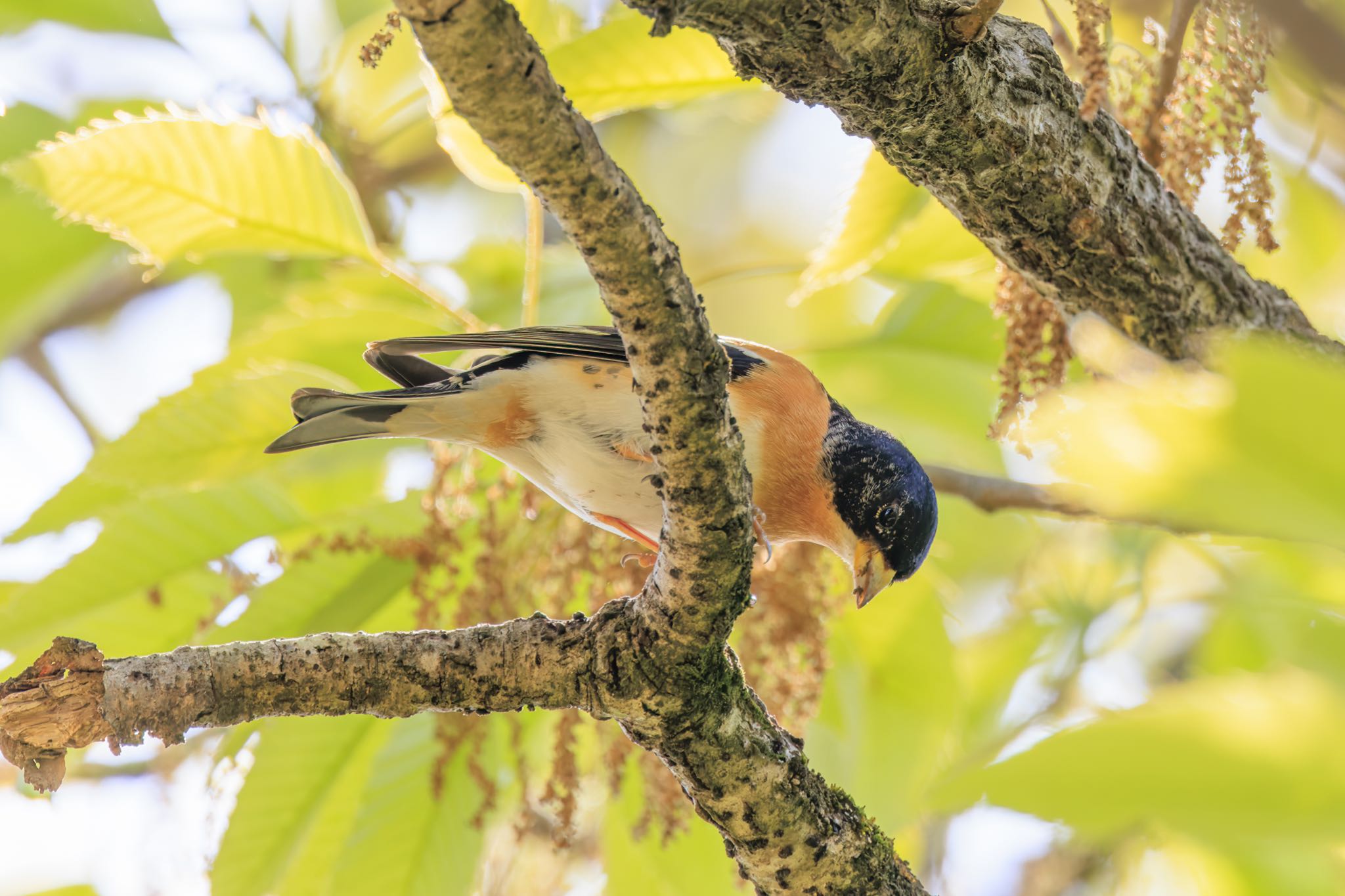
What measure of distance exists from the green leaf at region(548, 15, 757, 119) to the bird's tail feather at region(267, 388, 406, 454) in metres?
0.95

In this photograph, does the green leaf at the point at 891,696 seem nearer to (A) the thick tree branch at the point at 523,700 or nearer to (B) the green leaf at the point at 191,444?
(A) the thick tree branch at the point at 523,700

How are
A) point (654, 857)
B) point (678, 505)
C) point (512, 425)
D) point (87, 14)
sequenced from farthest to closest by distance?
point (87, 14)
point (654, 857)
point (512, 425)
point (678, 505)

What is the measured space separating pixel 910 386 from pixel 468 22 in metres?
2.99

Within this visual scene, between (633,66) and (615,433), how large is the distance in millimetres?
957

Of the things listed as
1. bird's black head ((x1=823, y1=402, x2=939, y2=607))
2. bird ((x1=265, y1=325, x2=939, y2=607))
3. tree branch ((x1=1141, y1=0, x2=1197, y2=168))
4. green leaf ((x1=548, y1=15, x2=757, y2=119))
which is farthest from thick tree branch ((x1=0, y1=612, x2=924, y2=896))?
tree branch ((x1=1141, y1=0, x2=1197, y2=168))

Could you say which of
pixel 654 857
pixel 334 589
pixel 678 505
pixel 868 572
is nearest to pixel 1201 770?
pixel 678 505

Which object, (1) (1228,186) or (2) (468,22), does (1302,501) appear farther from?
(1) (1228,186)

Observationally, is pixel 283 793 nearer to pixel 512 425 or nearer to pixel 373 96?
pixel 512 425

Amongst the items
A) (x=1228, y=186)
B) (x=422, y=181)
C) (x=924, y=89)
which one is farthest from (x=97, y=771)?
(x=1228, y=186)

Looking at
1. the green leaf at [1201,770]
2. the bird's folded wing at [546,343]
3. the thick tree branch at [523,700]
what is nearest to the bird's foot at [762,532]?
the bird's folded wing at [546,343]

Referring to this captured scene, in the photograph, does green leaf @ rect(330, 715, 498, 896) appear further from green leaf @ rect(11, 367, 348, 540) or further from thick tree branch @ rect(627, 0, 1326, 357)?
thick tree branch @ rect(627, 0, 1326, 357)

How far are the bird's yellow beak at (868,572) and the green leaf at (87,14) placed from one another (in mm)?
3063

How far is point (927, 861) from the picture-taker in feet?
18.5

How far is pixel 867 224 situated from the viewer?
2.86 m
